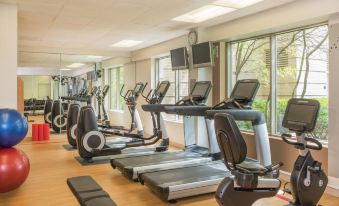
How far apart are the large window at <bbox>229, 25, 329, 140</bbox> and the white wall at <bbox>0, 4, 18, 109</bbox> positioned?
3.85 m

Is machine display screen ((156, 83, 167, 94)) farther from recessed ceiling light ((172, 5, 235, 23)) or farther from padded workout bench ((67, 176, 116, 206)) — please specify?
padded workout bench ((67, 176, 116, 206))

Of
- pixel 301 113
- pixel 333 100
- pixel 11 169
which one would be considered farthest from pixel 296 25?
pixel 11 169

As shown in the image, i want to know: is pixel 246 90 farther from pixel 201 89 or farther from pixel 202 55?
pixel 202 55

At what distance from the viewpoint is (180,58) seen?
6.58 meters

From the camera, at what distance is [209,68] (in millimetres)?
6172

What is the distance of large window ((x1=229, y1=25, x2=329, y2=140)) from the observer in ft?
14.2

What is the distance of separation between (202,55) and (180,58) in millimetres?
759

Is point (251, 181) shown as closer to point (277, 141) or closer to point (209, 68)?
point (277, 141)

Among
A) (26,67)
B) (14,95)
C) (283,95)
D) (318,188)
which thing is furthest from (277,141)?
(26,67)

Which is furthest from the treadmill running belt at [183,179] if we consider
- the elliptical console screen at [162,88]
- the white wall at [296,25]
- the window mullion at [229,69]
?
the window mullion at [229,69]

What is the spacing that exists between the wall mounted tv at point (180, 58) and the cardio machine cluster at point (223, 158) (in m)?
0.85

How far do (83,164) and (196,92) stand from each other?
2.26 metres

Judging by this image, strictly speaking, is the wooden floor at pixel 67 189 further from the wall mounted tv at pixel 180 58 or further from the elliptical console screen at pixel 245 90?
the wall mounted tv at pixel 180 58

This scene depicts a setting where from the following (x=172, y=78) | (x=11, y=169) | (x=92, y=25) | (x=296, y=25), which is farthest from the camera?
(x=172, y=78)
